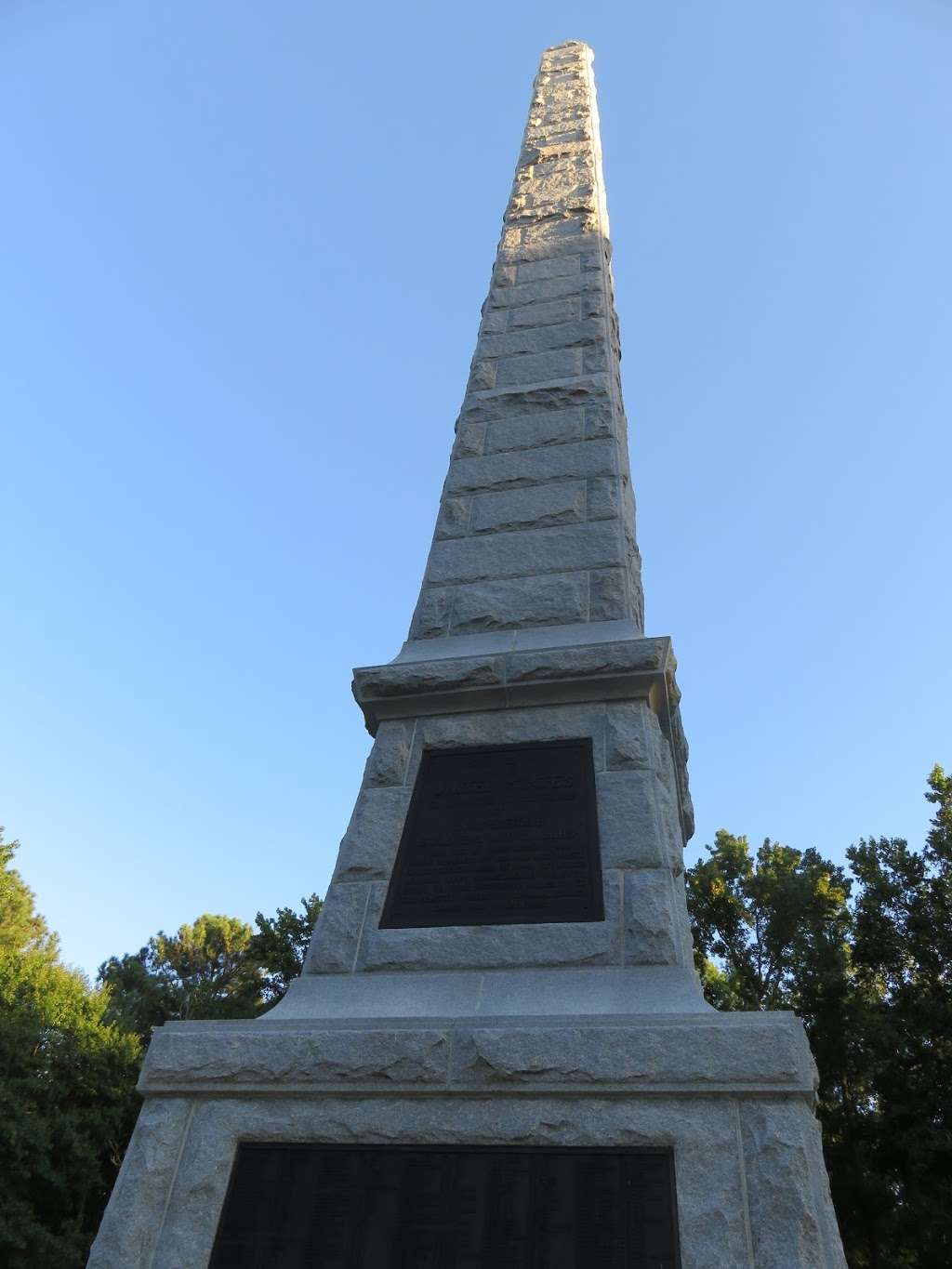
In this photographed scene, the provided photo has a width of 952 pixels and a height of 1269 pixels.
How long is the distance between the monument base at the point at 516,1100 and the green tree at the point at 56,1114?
466 inches

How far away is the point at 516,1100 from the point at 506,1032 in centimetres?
21

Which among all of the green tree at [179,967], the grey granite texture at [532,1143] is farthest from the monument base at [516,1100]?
the green tree at [179,967]

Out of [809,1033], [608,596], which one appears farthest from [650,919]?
[809,1033]

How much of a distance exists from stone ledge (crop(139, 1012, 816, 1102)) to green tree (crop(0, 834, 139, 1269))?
1192cm

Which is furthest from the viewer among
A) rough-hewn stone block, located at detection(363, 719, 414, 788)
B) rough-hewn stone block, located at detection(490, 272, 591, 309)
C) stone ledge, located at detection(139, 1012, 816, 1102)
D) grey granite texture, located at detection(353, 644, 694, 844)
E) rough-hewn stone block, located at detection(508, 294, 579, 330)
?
rough-hewn stone block, located at detection(490, 272, 591, 309)

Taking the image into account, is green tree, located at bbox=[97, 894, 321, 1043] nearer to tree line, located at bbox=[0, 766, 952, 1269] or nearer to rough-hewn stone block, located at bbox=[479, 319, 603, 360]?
tree line, located at bbox=[0, 766, 952, 1269]

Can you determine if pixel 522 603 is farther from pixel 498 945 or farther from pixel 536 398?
pixel 498 945

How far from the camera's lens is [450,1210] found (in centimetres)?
282

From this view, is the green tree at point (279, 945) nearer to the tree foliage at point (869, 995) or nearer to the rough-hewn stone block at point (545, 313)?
the tree foliage at point (869, 995)

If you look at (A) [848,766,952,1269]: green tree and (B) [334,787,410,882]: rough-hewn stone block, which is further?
(A) [848,766,952,1269]: green tree

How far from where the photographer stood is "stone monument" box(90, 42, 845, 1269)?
2.75 metres

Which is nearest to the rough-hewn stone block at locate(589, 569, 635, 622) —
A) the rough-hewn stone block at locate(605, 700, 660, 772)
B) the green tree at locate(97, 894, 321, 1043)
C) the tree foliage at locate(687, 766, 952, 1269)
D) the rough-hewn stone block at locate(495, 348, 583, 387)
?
the rough-hewn stone block at locate(605, 700, 660, 772)

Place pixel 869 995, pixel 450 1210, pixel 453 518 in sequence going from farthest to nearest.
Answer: pixel 869 995
pixel 453 518
pixel 450 1210

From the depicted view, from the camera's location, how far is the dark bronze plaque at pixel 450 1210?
105 inches
